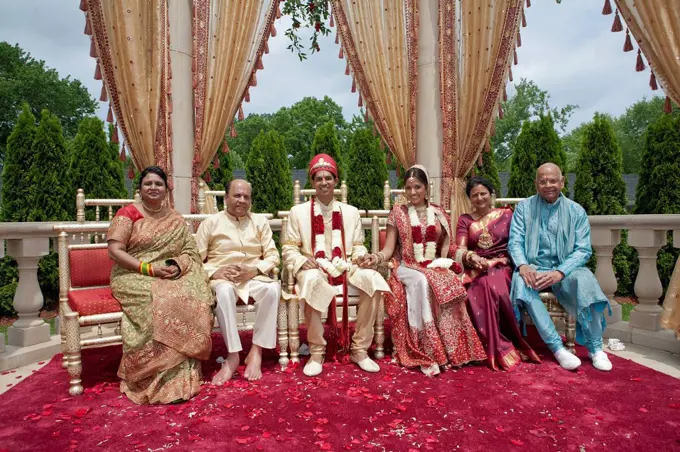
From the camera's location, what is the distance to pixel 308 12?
5270 millimetres

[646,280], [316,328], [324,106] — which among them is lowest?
[316,328]

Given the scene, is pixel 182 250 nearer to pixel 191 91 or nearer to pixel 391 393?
pixel 391 393

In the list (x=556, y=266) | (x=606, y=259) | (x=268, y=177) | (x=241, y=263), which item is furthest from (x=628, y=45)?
(x=268, y=177)

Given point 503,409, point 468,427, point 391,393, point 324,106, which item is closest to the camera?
point 468,427

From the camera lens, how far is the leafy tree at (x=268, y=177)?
8.33 m

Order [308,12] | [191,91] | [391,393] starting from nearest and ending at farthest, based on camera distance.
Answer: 1. [391,393]
2. [191,91]
3. [308,12]

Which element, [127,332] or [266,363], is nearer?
[127,332]

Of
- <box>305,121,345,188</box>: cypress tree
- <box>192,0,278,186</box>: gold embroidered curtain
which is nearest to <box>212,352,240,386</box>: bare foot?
<box>192,0,278,186</box>: gold embroidered curtain

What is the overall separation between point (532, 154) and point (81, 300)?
7733 mm

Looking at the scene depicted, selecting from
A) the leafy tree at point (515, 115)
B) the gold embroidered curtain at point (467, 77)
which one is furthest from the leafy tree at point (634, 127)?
the gold embroidered curtain at point (467, 77)

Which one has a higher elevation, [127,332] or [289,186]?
[289,186]

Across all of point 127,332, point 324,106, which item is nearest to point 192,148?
point 127,332

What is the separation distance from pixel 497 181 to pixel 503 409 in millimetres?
6624

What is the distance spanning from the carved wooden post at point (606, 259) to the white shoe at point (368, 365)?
7.02 ft
